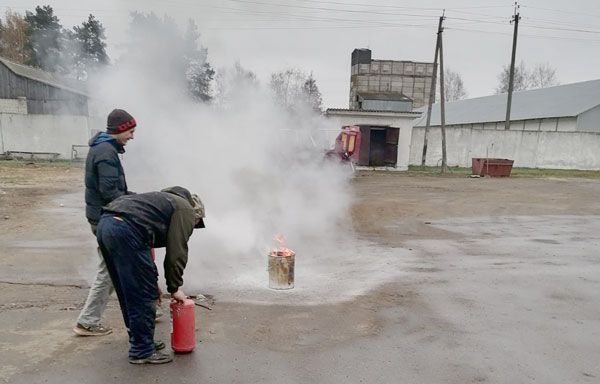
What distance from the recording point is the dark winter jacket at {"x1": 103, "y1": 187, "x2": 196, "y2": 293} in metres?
3.36

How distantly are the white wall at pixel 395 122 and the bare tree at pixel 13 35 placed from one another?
46.4 feet

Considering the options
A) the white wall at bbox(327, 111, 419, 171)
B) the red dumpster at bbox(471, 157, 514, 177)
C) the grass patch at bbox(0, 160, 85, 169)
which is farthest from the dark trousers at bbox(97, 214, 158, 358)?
the red dumpster at bbox(471, 157, 514, 177)

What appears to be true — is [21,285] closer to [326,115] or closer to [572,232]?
[572,232]

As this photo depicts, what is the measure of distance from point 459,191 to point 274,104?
8398 millimetres

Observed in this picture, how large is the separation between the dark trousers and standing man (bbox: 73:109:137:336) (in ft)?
1.61

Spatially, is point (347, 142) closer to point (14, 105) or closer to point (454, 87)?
point (14, 105)

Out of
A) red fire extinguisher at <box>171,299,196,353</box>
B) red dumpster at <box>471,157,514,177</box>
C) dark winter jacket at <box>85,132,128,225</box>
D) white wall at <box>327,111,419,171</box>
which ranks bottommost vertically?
red fire extinguisher at <box>171,299,196,353</box>

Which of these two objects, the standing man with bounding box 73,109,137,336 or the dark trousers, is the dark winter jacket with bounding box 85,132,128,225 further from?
the dark trousers

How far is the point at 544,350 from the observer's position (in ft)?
13.6

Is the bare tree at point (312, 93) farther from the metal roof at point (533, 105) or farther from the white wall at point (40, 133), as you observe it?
the metal roof at point (533, 105)

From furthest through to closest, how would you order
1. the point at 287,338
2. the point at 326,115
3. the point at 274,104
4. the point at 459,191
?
the point at 326,115, the point at 459,191, the point at 274,104, the point at 287,338

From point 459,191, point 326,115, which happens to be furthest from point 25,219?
point 326,115

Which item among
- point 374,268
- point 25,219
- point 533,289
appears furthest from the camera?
point 25,219

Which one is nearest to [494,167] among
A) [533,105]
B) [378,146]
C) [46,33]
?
[378,146]
